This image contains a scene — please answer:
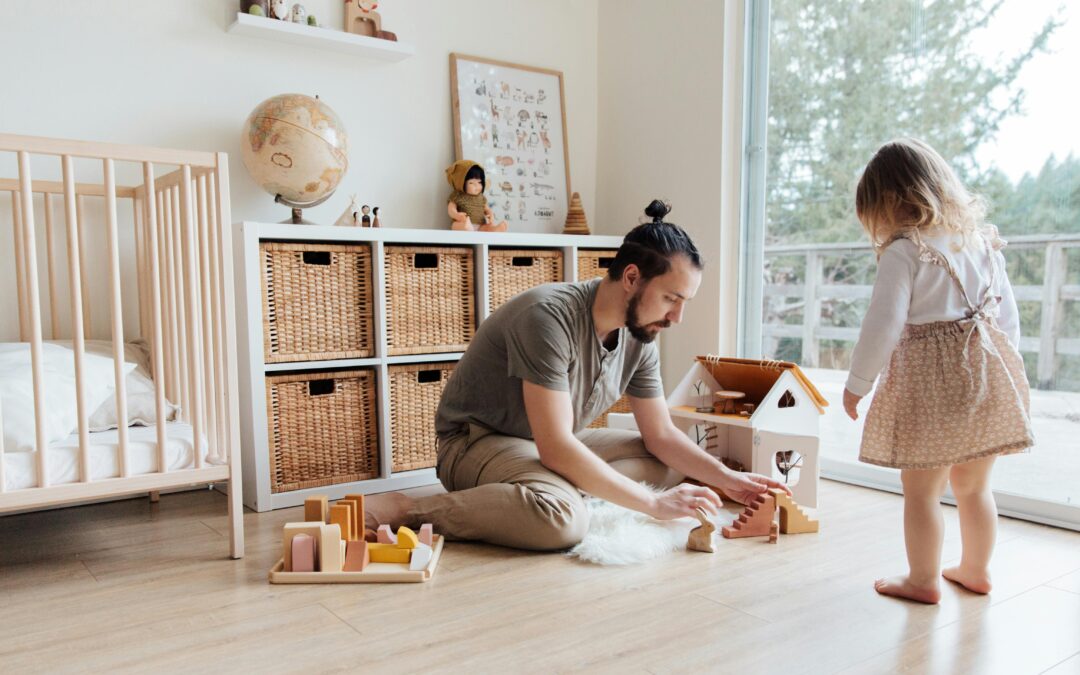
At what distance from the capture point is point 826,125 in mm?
2498

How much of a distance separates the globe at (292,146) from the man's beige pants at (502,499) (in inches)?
33.7

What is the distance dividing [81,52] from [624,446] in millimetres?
1811

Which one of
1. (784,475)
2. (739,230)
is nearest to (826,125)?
(739,230)

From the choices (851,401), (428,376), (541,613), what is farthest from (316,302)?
(851,401)

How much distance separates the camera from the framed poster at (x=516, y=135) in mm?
2893

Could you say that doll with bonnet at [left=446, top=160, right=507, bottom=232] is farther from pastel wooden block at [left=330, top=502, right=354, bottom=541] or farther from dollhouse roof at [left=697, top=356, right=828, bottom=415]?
pastel wooden block at [left=330, top=502, right=354, bottom=541]

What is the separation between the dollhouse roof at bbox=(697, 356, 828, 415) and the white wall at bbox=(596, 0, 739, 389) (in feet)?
1.45

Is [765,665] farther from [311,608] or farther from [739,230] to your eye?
[739,230]

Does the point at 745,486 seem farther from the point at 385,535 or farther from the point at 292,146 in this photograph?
the point at 292,146

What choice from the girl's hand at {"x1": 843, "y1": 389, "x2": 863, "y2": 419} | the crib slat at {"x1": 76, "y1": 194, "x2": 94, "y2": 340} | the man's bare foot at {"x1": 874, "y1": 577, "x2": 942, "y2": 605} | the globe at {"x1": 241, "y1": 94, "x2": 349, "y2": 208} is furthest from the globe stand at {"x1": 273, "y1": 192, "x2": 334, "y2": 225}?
the man's bare foot at {"x1": 874, "y1": 577, "x2": 942, "y2": 605}

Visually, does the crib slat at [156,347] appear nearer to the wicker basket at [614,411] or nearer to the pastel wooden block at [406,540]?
the pastel wooden block at [406,540]

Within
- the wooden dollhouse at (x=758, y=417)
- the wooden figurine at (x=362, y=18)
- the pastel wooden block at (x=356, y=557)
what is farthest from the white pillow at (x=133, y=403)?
the wooden dollhouse at (x=758, y=417)

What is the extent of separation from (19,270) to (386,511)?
1.16 metres

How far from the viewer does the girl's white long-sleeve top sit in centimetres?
147
